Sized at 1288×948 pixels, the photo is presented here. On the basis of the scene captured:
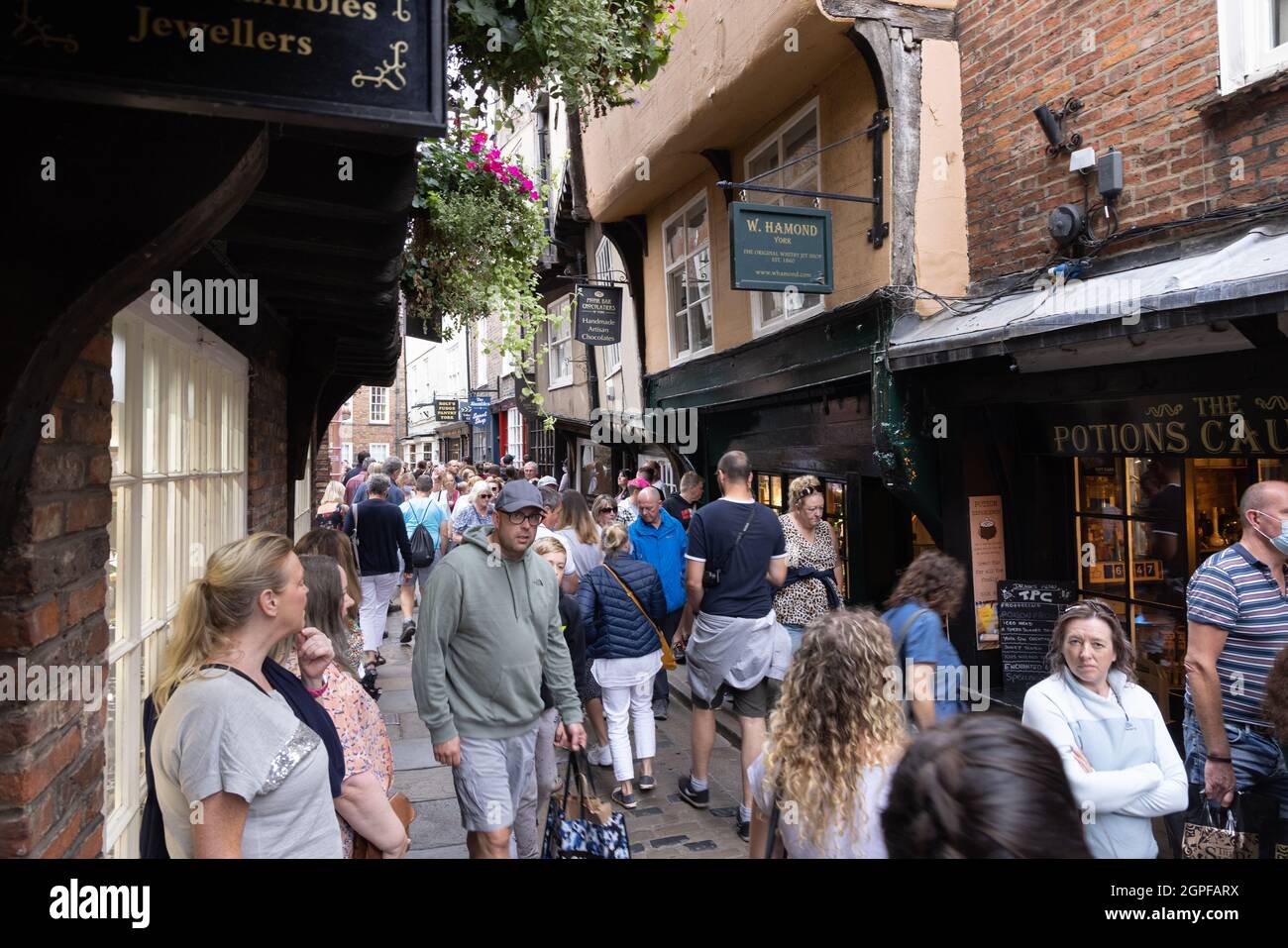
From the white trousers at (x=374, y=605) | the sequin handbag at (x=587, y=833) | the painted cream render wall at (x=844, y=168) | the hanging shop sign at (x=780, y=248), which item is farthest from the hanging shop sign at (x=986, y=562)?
the white trousers at (x=374, y=605)

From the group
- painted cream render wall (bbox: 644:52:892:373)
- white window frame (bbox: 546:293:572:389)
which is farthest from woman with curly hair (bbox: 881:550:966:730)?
white window frame (bbox: 546:293:572:389)

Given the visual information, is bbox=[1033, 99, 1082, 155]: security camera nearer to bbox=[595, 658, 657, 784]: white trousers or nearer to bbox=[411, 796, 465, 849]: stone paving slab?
bbox=[595, 658, 657, 784]: white trousers

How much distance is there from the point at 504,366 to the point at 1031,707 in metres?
21.1

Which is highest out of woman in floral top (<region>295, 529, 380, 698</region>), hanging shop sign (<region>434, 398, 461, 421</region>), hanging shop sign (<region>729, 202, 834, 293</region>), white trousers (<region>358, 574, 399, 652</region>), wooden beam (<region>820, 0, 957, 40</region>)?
wooden beam (<region>820, 0, 957, 40</region>)

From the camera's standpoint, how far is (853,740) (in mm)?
2252

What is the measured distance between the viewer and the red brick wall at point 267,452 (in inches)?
197

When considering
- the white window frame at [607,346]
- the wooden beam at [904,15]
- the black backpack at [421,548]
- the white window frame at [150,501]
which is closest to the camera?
the white window frame at [150,501]

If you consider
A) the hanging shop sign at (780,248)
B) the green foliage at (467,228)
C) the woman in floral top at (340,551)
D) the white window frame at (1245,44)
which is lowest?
the woman in floral top at (340,551)

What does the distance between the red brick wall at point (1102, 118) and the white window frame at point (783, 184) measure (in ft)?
4.65

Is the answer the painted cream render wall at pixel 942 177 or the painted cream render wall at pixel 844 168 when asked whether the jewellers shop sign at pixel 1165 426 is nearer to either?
the painted cream render wall at pixel 942 177

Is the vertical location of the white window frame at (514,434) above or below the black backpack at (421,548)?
above

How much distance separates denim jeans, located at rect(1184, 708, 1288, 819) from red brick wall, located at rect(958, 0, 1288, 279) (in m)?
2.82

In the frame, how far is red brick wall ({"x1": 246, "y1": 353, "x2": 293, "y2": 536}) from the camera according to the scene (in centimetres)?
501

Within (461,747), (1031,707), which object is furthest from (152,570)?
(1031,707)
